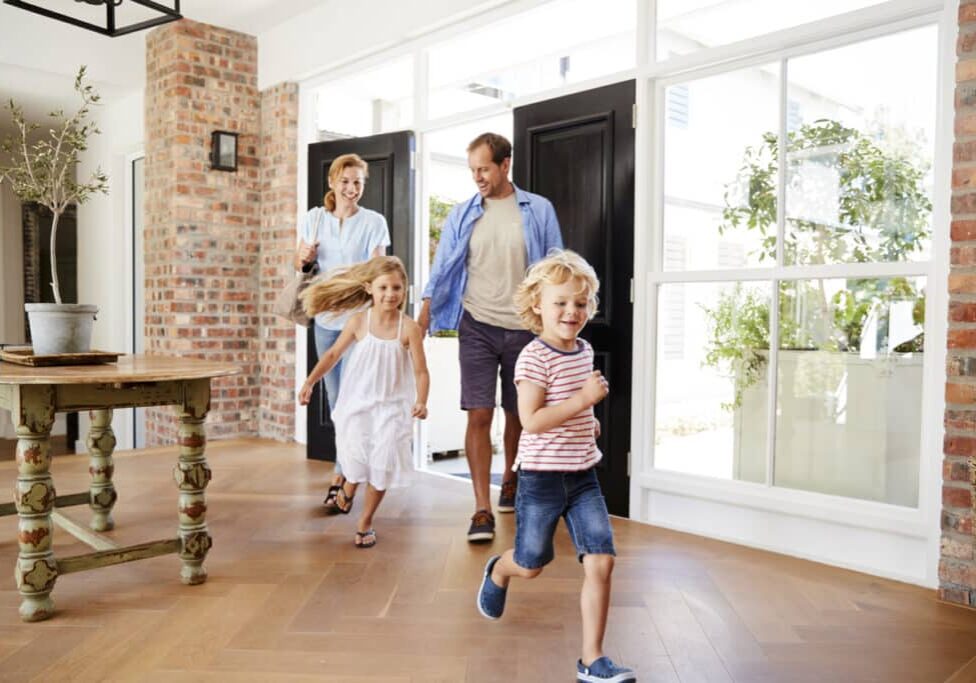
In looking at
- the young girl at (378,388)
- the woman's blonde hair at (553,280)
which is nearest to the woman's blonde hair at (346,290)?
the young girl at (378,388)

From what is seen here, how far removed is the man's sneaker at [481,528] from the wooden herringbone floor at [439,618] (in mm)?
55

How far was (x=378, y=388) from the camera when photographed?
315cm

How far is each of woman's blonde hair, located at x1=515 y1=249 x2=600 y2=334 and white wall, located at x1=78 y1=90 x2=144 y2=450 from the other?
224 inches

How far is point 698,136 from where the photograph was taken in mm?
3533

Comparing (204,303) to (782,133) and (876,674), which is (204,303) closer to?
(782,133)

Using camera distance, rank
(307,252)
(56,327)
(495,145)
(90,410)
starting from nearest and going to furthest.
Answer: (90,410), (56,327), (495,145), (307,252)

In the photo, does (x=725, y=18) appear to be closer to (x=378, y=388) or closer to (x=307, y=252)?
(x=378, y=388)

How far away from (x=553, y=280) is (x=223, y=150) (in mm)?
4393

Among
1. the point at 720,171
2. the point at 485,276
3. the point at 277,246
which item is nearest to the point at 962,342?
the point at 720,171

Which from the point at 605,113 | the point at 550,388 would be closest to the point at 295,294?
the point at 605,113

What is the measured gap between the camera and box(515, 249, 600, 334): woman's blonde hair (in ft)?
6.81

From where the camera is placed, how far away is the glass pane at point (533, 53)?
391cm

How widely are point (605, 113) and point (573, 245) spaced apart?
64 centimetres

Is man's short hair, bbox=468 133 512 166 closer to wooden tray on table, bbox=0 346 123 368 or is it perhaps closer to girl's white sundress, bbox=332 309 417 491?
girl's white sundress, bbox=332 309 417 491
